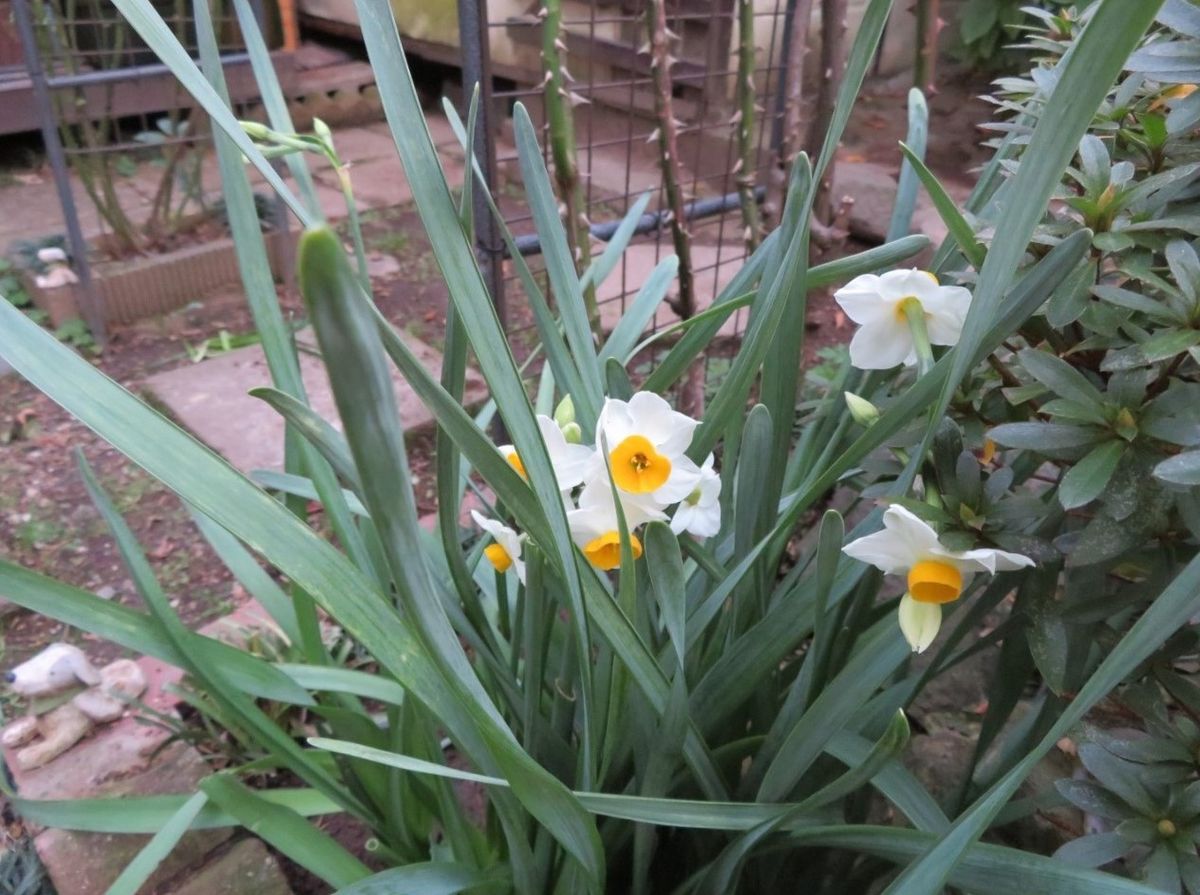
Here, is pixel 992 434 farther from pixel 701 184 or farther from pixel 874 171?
pixel 701 184

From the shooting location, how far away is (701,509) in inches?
27.4

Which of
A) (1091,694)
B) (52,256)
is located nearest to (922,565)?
(1091,694)

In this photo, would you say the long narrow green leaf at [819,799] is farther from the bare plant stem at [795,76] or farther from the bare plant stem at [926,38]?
the bare plant stem at [926,38]

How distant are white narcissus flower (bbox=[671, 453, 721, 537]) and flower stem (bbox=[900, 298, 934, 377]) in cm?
17

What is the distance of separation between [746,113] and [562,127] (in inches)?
14.1

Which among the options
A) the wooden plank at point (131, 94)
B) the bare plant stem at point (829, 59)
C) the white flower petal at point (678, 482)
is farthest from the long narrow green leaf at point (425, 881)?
the wooden plank at point (131, 94)

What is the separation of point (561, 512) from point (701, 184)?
3.02m

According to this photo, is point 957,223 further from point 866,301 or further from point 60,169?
point 60,169

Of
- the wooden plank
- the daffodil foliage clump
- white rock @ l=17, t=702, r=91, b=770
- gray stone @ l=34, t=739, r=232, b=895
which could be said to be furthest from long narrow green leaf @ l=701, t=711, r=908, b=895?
the wooden plank

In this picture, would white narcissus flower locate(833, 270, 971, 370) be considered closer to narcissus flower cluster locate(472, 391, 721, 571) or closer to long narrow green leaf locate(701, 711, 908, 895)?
narcissus flower cluster locate(472, 391, 721, 571)

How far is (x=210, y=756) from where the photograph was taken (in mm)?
1150

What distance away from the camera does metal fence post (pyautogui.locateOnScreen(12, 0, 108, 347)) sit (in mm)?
2055

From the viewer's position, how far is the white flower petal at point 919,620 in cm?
56

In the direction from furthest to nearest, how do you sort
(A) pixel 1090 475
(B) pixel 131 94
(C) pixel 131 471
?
(B) pixel 131 94 → (C) pixel 131 471 → (A) pixel 1090 475
